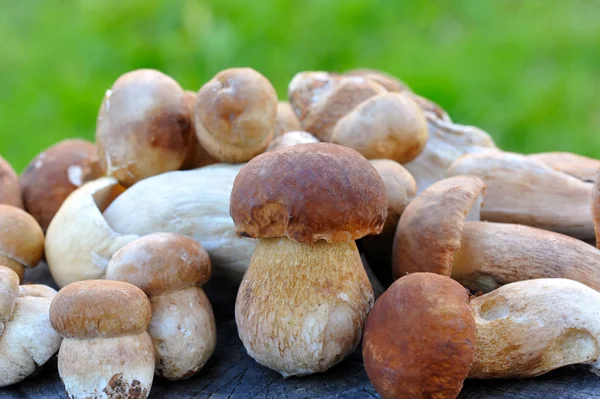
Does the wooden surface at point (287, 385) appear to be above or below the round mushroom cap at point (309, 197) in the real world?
below

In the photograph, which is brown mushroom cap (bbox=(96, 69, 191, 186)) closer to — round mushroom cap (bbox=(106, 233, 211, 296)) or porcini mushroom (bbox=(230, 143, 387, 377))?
round mushroom cap (bbox=(106, 233, 211, 296))

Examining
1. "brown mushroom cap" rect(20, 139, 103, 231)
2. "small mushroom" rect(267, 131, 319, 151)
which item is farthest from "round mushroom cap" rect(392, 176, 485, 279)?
"brown mushroom cap" rect(20, 139, 103, 231)

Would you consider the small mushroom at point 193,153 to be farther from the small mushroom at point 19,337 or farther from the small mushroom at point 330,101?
the small mushroom at point 19,337

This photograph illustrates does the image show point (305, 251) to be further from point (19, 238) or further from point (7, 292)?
point (19, 238)

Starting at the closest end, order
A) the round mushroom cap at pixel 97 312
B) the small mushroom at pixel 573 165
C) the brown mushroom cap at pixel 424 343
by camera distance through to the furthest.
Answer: the brown mushroom cap at pixel 424 343 < the round mushroom cap at pixel 97 312 < the small mushroom at pixel 573 165

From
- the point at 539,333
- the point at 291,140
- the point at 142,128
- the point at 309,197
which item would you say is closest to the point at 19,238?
the point at 142,128

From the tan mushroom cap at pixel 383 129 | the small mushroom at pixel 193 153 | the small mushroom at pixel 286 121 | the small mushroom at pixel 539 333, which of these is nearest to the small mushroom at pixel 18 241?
the small mushroom at pixel 193 153

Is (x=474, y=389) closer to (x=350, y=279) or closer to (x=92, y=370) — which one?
(x=350, y=279)
